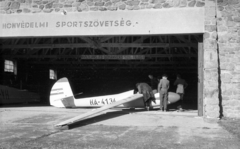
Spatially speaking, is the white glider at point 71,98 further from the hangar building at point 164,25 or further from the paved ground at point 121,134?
the paved ground at point 121,134

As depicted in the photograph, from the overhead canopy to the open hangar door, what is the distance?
Result: 4243 millimetres

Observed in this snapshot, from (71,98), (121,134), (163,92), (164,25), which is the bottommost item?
(121,134)

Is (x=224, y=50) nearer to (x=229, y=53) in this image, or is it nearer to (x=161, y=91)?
(x=229, y=53)

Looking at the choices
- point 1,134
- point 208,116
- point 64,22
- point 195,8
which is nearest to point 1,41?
point 64,22

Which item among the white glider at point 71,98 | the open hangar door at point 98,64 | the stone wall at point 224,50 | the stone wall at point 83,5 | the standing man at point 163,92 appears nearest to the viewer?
the stone wall at point 224,50

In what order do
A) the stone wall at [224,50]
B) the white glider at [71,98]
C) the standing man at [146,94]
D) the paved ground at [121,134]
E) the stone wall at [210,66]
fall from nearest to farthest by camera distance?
the paved ground at [121,134] < the stone wall at [210,66] < the stone wall at [224,50] < the standing man at [146,94] < the white glider at [71,98]

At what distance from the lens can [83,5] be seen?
9.21 meters

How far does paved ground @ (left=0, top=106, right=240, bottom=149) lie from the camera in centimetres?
500

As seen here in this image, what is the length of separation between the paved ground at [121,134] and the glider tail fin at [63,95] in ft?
12.3

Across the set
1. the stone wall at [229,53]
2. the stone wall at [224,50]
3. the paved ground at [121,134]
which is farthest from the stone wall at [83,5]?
the paved ground at [121,134]

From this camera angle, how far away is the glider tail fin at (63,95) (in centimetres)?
1181

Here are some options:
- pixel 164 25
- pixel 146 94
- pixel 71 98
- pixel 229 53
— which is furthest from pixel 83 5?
pixel 229 53

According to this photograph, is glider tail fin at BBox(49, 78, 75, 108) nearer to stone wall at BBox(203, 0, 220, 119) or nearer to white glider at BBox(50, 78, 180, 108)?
white glider at BBox(50, 78, 180, 108)

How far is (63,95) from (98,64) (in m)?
9.13
